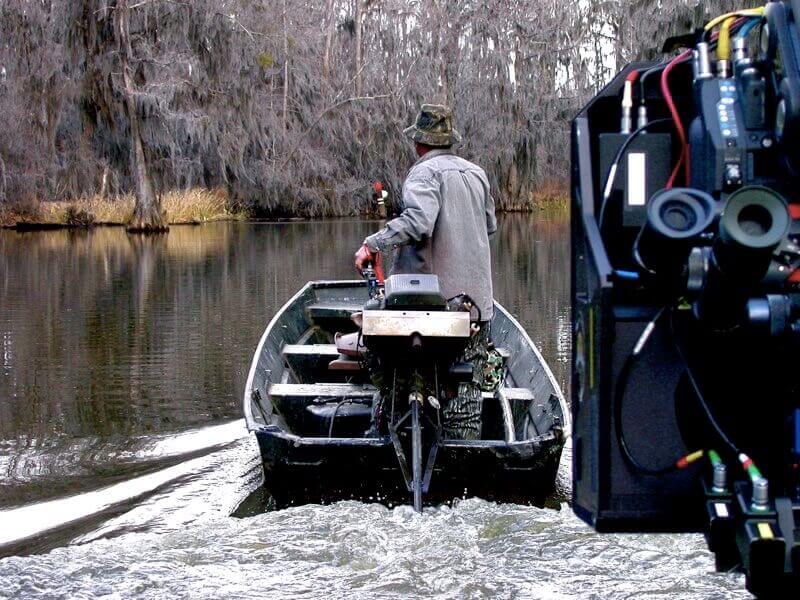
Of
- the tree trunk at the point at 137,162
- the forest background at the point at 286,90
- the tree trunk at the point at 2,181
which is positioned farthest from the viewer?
the tree trunk at the point at 2,181

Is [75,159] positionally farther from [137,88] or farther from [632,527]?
[632,527]

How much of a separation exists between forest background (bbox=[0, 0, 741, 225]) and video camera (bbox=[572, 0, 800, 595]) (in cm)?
2510

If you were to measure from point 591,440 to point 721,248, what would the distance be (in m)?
0.67

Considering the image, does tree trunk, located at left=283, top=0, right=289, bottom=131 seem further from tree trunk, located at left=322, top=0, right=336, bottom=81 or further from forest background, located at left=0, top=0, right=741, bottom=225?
tree trunk, located at left=322, top=0, right=336, bottom=81

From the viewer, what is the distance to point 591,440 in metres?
3.13

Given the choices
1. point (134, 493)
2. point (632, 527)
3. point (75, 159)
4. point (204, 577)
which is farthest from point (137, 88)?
point (632, 527)

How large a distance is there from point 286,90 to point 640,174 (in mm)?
34078

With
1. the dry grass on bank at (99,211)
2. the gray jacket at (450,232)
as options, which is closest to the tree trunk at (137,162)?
the dry grass on bank at (99,211)

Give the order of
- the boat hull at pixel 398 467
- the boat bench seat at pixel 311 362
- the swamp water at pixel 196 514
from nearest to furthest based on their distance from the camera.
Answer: the swamp water at pixel 196 514
the boat hull at pixel 398 467
the boat bench seat at pixel 311 362

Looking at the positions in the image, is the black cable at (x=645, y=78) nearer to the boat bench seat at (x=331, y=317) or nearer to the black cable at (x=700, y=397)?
the black cable at (x=700, y=397)

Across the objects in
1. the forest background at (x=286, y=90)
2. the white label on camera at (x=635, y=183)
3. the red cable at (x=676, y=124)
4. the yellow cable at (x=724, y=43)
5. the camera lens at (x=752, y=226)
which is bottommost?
the camera lens at (x=752, y=226)

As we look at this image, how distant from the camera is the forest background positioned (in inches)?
1147

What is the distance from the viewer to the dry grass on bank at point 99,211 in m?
32.0

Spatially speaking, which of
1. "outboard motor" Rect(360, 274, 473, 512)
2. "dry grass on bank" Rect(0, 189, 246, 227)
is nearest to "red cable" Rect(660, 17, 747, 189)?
"outboard motor" Rect(360, 274, 473, 512)
